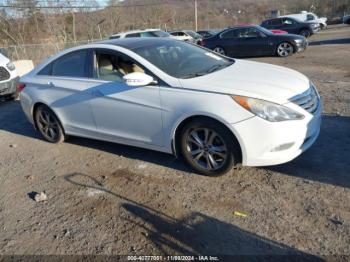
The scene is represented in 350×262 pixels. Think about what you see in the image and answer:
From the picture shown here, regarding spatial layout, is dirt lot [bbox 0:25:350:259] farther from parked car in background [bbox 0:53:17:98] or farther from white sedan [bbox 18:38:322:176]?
parked car in background [bbox 0:53:17:98]

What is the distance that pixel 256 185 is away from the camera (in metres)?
3.82

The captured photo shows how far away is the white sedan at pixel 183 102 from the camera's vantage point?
3.63 metres

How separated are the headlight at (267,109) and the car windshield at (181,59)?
2.80 feet

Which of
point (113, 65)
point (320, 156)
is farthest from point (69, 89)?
point (320, 156)

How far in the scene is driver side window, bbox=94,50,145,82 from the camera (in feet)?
14.6

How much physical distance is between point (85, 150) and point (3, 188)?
1.28 meters

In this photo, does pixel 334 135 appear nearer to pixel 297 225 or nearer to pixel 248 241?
pixel 297 225

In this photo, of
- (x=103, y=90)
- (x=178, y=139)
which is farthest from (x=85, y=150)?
(x=178, y=139)

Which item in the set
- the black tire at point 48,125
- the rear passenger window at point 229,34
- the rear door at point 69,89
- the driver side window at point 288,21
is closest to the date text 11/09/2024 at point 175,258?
the rear door at point 69,89

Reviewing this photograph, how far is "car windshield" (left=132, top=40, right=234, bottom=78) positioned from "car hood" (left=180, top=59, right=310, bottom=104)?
22 cm

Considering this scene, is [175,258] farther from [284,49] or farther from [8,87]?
[284,49]

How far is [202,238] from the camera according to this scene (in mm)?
3061

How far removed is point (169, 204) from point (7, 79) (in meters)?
6.71

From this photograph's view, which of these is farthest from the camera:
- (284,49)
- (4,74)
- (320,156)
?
(284,49)
